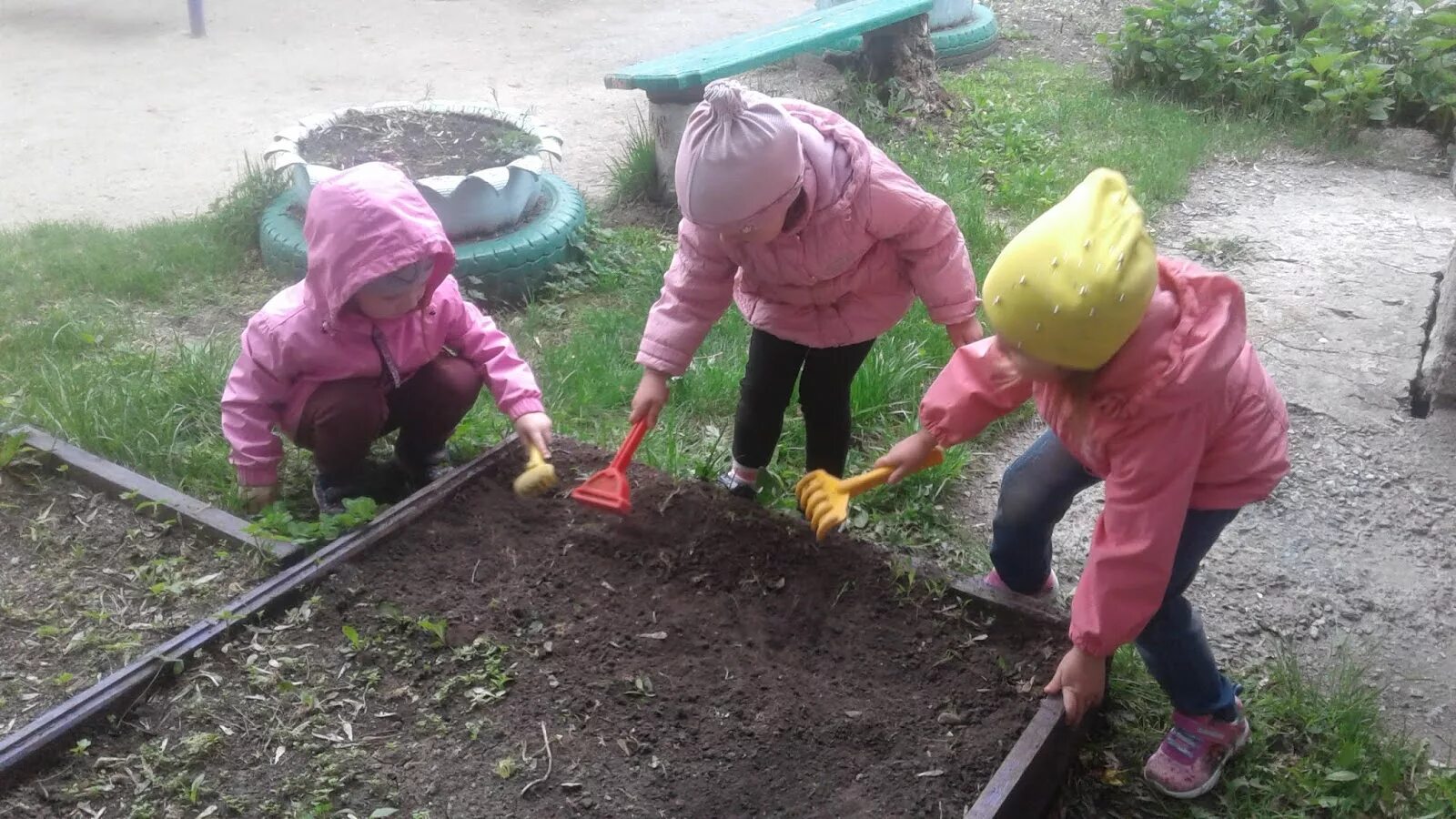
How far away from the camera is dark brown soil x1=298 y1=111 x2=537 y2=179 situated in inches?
174

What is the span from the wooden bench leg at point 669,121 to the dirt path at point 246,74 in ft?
1.68

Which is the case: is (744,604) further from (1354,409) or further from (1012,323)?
(1354,409)

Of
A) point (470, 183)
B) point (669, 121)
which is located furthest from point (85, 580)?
point (669, 121)

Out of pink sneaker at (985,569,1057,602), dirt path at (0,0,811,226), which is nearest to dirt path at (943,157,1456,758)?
pink sneaker at (985,569,1057,602)

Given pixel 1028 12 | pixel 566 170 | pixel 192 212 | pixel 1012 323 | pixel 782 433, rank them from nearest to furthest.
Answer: pixel 1012 323 < pixel 782 433 < pixel 192 212 < pixel 566 170 < pixel 1028 12

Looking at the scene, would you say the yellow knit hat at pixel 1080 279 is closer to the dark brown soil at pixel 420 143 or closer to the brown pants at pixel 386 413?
the brown pants at pixel 386 413

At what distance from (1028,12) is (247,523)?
7.40 meters

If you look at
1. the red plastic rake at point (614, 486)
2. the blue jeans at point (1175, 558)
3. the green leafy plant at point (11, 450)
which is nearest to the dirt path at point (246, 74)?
the green leafy plant at point (11, 450)

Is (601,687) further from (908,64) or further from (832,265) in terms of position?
(908,64)

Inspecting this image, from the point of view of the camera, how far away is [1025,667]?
2.34m

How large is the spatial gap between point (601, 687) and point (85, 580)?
126 centimetres

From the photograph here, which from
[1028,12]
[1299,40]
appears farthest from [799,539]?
[1028,12]

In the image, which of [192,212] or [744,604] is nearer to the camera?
[744,604]

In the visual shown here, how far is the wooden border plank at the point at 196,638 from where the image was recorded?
2.12 meters
